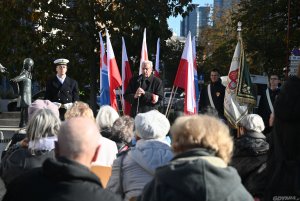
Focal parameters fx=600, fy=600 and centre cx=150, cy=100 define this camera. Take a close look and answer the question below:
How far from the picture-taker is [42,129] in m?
4.68

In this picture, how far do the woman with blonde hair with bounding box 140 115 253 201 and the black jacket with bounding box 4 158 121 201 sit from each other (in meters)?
0.30

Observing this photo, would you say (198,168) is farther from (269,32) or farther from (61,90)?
(269,32)

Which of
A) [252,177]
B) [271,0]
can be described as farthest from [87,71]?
[252,177]

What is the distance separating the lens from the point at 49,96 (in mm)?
10195

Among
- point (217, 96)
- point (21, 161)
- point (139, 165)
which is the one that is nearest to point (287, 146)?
point (139, 165)

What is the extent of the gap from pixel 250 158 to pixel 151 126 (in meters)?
1.32

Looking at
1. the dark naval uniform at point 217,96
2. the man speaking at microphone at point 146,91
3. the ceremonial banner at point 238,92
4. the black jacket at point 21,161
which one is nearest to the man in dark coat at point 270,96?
the ceremonial banner at point 238,92

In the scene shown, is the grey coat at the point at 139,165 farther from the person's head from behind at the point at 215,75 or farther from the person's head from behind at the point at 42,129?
the person's head from behind at the point at 215,75

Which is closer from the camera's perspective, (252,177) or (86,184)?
(86,184)

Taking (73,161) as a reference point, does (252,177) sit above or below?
below

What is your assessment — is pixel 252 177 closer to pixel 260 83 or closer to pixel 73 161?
pixel 73 161

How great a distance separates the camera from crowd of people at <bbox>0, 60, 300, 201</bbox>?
301cm

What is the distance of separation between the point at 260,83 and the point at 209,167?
35.6 meters

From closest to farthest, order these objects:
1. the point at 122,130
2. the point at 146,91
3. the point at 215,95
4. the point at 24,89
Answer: the point at 122,130
the point at 146,91
the point at 215,95
the point at 24,89
